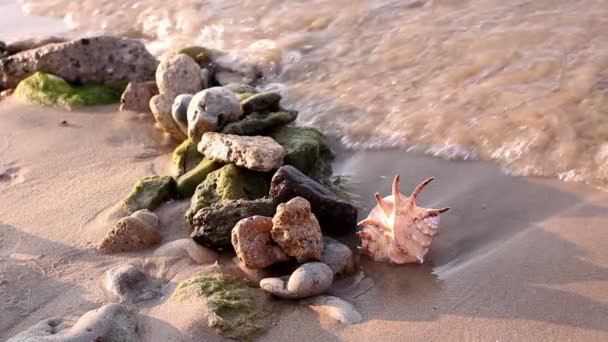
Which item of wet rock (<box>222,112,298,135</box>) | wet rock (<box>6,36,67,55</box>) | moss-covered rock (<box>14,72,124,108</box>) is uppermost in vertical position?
→ wet rock (<box>6,36,67,55</box>)

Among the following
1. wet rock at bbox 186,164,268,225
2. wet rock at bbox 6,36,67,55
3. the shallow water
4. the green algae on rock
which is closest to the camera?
the green algae on rock

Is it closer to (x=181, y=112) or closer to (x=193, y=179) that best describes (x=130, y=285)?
(x=193, y=179)

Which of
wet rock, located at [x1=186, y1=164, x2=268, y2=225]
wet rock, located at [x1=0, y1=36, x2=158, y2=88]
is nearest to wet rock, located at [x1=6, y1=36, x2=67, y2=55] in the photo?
wet rock, located at [x1=0, y1=36, x2=158, y2=88]

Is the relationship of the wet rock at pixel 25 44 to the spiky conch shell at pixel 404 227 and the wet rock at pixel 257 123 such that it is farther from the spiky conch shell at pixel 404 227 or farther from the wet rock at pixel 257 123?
the spiky conch shell at pixel 404 227

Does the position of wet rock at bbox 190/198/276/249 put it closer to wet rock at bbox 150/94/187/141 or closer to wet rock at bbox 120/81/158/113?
wet rock at bbox 150/94/187/141

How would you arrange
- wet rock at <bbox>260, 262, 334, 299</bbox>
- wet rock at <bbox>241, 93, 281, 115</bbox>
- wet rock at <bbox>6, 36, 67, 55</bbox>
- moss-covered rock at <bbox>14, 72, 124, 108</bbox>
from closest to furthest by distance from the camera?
1. wet rock at <bbox>260, 262, 334, 299</bbox>
2. wet rock at <bbox>241, 93, 281, 115</bbox>
3. moss-covered rock at <bbox>14, 72, 124, 108</bbox>
4. wet rock at <bbox>6, 36, 67, 55</bbox>

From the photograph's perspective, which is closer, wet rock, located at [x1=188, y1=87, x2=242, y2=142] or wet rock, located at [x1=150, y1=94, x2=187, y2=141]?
wet rock, located at [x1=188, y1=87, x2=242, y2=142]

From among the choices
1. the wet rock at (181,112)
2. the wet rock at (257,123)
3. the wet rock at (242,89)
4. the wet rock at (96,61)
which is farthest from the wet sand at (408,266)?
the wet rock at (96,61)

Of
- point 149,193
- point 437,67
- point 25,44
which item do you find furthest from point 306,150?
point 25,44
